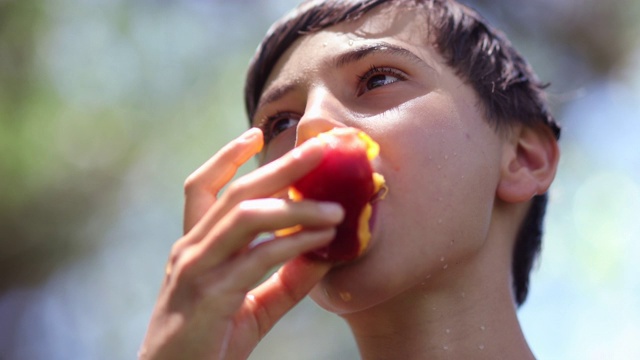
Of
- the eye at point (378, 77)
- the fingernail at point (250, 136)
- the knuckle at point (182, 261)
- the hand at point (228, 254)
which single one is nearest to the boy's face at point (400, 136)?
the eye at point (378, 77)

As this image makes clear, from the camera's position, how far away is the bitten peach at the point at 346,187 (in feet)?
4.62

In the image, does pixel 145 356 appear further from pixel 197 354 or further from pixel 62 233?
pixel 62 233

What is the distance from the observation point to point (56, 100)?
562 centimetres

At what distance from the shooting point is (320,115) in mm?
1619

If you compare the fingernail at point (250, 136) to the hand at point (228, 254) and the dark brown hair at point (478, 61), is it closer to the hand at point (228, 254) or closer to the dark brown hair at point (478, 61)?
the hand at point (228, 254)

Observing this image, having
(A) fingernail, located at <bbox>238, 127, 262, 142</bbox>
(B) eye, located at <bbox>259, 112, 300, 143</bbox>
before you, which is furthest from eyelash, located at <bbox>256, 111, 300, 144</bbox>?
(A) fingernail, located at <bbox>238, 127, 262, 142</bbox>

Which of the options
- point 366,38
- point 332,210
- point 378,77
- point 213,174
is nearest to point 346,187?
point 332,210

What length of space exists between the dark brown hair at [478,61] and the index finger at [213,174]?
0.58 metres

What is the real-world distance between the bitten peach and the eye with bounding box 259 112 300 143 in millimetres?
448

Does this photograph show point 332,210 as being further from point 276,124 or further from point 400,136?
point 276,124

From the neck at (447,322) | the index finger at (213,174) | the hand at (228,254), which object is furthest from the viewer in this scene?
the neck at (447,322)

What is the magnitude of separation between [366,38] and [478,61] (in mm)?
377

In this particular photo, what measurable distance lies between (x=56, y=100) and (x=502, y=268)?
4605mm

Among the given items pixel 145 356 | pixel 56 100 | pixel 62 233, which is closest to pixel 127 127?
pixel 56 100
